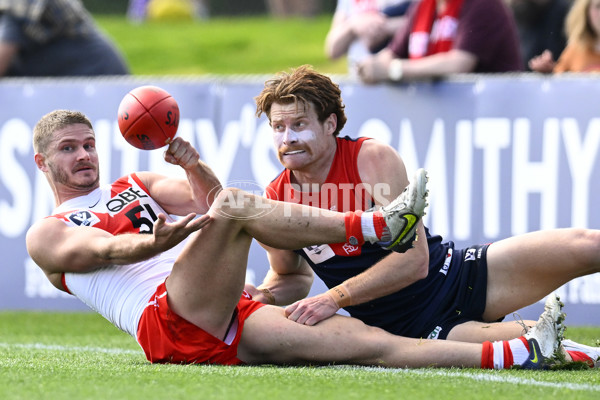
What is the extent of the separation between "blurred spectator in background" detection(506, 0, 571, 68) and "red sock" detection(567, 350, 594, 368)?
453 cm

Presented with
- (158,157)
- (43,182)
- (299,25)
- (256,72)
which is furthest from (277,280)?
(299,25)

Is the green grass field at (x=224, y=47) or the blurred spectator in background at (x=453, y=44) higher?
the green grass field at (x=224, y=47)

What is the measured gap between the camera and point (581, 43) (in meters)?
8.05

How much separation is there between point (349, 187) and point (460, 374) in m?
1.19

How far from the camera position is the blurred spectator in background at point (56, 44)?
359 inches

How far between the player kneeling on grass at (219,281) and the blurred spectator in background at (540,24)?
461 cm

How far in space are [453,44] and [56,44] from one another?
378cm

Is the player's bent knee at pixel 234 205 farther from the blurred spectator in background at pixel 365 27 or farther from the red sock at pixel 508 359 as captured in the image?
the blurred spectator in background at pixel 365 27

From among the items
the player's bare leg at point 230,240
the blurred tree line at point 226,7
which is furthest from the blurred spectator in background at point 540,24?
the blurred tree line at point 226,7

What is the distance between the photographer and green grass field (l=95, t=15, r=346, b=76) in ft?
62.0

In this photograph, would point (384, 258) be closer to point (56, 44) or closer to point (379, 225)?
point (379, 225)

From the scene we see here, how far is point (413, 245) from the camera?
505 centimetres

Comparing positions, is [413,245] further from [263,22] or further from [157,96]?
[263,22]

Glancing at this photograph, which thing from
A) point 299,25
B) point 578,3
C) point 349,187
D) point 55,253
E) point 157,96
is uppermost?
point 299,25
